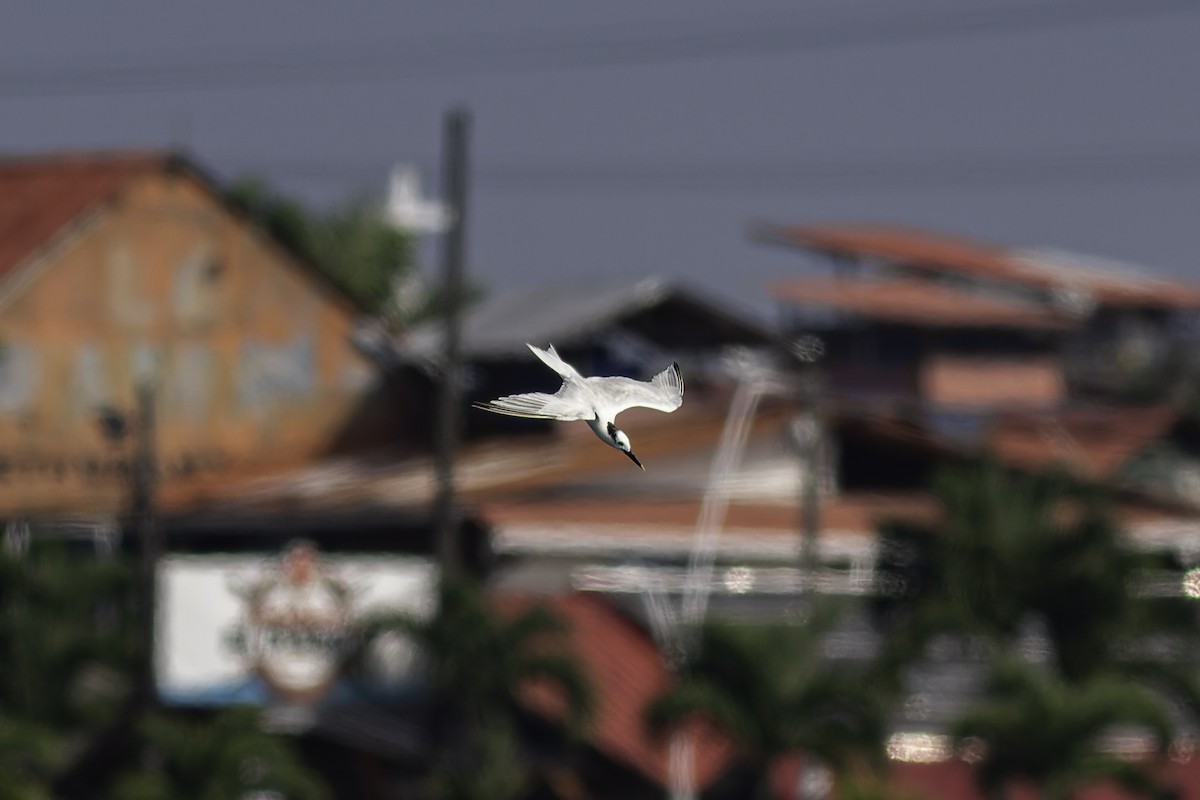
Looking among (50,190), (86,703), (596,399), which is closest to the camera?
(596,399)

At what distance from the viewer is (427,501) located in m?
39.6

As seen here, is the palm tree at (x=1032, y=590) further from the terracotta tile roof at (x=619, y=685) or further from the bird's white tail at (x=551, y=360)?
the bird's white tail at (x=551, y=360)

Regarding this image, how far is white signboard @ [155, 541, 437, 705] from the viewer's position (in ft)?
116

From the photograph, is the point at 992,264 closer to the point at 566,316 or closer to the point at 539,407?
the point at 566,316

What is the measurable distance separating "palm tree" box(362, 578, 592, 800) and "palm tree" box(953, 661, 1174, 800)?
16.8 ft

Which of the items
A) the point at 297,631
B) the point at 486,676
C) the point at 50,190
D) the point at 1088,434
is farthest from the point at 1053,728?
the point at 50,190

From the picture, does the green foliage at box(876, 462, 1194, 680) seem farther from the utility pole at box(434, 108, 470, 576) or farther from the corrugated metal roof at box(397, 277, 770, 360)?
the corrugated metal roof at box(397, 277, 770, 360)

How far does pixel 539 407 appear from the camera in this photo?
10.3m

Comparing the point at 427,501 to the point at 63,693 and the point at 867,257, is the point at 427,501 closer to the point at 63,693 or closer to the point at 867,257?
the point at 63,693

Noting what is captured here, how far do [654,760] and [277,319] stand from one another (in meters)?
21.7

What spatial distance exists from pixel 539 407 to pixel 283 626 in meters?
26.3

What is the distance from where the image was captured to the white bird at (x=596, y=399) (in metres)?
10.3

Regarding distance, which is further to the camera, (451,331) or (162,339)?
(162,339)

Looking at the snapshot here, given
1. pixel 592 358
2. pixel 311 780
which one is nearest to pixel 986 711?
pixel 311 780
